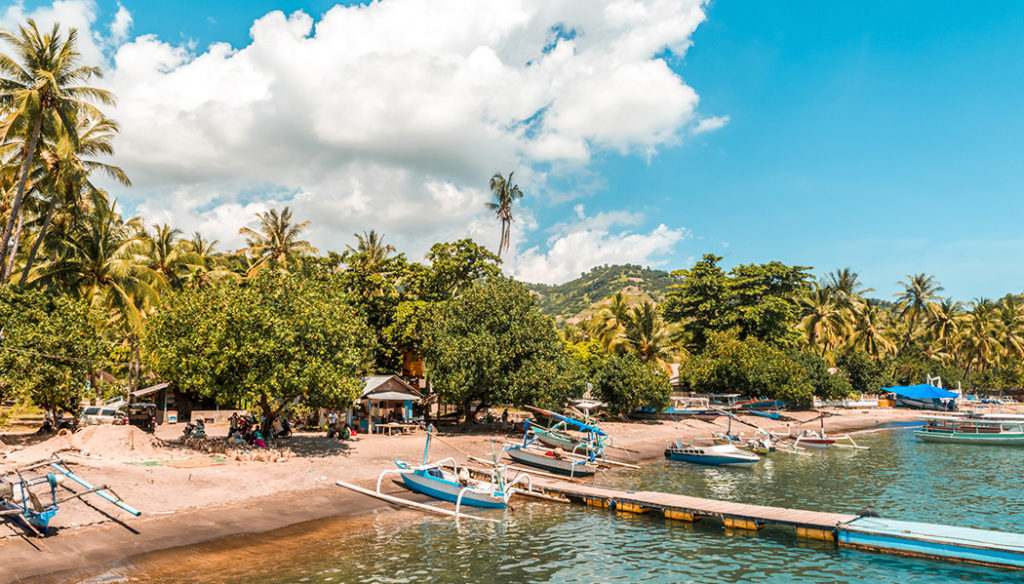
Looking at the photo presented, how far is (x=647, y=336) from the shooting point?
70625 millimetres

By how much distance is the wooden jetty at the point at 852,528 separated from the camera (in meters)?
17.7

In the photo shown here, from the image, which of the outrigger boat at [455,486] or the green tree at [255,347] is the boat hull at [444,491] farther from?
the green tree at [255,347]

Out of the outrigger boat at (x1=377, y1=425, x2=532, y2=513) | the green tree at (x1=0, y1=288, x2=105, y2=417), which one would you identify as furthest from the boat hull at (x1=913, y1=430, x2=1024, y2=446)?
the green tree at (x1=0, y1=288, x2=105, y2=417)

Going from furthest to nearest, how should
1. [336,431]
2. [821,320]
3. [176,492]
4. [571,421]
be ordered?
[821,320]
[336,431]
[571,421]
[176,492]

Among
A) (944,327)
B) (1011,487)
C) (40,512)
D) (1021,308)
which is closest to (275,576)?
(40,512)

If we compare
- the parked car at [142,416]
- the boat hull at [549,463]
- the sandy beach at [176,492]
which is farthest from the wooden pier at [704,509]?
the parked car at [142,416]

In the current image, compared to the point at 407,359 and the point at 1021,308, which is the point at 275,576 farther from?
the point at 1021,308

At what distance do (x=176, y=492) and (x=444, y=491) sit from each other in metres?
10.3

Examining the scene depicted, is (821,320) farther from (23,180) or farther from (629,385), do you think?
(23,180)

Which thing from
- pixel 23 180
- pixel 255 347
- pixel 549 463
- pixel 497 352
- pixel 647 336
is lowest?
pixel 549 463

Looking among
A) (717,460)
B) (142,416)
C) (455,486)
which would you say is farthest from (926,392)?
(142,416)

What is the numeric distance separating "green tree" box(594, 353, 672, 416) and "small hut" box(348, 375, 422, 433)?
18.3 m

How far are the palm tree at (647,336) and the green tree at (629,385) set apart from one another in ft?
55.4

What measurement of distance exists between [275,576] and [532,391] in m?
24.5
